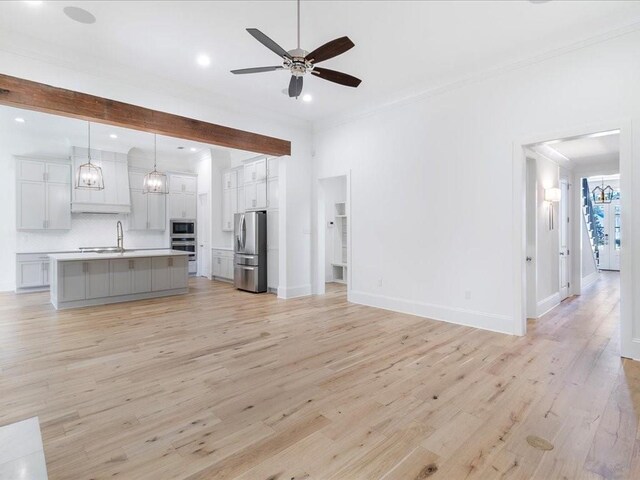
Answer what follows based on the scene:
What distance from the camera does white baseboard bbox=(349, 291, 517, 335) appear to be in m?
4.17

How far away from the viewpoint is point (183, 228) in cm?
949

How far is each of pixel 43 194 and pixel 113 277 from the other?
3330 mm

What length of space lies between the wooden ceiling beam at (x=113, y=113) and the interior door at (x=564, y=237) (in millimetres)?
5802

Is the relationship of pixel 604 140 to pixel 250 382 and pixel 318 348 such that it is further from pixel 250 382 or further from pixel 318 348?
pixel 250 382

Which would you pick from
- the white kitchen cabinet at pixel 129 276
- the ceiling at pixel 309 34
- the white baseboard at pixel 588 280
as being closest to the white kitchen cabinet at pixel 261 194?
the white kitchen cabinet at pixel 129 276

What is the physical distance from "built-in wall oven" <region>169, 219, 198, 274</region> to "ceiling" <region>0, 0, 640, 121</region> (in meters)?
5.33

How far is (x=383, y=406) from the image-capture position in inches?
95.6

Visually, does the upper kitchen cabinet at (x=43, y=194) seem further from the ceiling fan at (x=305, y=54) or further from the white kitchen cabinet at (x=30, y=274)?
the ceiling fan at (x=305, y=54)

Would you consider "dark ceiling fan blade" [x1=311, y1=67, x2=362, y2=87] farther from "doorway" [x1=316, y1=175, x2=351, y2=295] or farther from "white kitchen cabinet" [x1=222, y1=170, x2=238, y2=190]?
"white kitchen cabinet" [x1=222, y1=170, x2=238, y2=190]

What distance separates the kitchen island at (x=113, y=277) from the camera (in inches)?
218

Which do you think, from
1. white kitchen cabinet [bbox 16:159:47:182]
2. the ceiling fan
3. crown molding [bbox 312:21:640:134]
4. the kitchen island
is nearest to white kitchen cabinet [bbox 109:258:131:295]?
the kitchen island

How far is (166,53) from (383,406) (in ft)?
14.8

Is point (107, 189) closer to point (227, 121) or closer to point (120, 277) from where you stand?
point (120, 277)

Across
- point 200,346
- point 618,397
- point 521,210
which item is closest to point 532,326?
point 521,210
